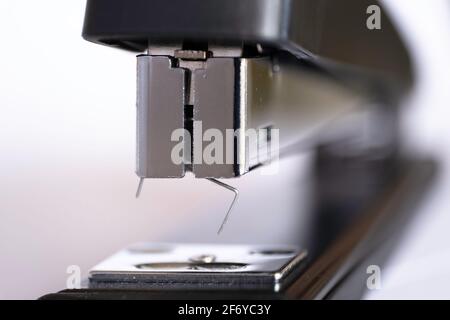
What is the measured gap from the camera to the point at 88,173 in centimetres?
198

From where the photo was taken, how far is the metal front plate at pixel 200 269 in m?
0.87

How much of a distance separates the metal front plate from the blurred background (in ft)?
1.56

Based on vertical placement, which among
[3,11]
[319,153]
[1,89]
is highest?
[3,11]

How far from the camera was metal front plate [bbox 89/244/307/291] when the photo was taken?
874 millimetres

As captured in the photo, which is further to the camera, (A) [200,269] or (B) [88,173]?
(B) [88,173]

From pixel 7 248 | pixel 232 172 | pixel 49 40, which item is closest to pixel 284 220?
pixel 7 248

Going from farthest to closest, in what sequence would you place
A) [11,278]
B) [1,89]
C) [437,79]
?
[437,79], [1,89], [11,278]

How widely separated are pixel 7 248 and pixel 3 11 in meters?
0.78

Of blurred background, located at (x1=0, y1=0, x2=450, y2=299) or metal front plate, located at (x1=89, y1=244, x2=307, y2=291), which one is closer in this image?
metal front plate, located at (x1=89, y1=244, x2=307, y2=291)

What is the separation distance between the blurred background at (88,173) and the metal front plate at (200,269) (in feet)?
1.56

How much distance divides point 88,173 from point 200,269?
1108 millimetres

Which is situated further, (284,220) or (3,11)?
(3,11)

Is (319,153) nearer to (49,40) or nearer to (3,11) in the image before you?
(49,40)
